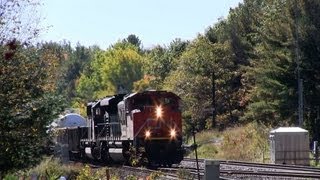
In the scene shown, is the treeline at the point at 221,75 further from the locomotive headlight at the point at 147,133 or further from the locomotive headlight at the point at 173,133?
the locomotive headlight at the point at 173,133

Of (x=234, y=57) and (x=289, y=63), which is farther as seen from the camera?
(x=234, y=57)

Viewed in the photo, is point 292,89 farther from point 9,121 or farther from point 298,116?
point 9,121

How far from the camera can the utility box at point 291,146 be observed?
32.5m

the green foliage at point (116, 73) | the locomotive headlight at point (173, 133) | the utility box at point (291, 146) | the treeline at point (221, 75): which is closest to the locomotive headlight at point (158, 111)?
the locomotive headlight at point (173, 133)

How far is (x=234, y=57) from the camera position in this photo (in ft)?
233

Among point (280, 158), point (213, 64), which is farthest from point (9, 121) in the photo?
point (213, 64)

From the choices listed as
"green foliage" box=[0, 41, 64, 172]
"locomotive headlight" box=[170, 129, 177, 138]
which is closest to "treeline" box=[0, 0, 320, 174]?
"green foliage" box=[0, 41, 64, 172]

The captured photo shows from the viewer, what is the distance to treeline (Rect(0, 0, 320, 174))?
1482 centimetres

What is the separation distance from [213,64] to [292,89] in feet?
77.9

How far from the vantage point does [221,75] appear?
227 feet

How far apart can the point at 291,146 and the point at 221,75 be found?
36.6m

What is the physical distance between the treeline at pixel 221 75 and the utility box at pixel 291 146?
958cm

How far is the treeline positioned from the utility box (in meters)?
9.58

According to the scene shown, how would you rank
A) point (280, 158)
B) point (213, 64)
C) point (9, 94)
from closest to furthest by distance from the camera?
1. point (9, 94)
2. point (280, 158)
3. point (213, 64)
